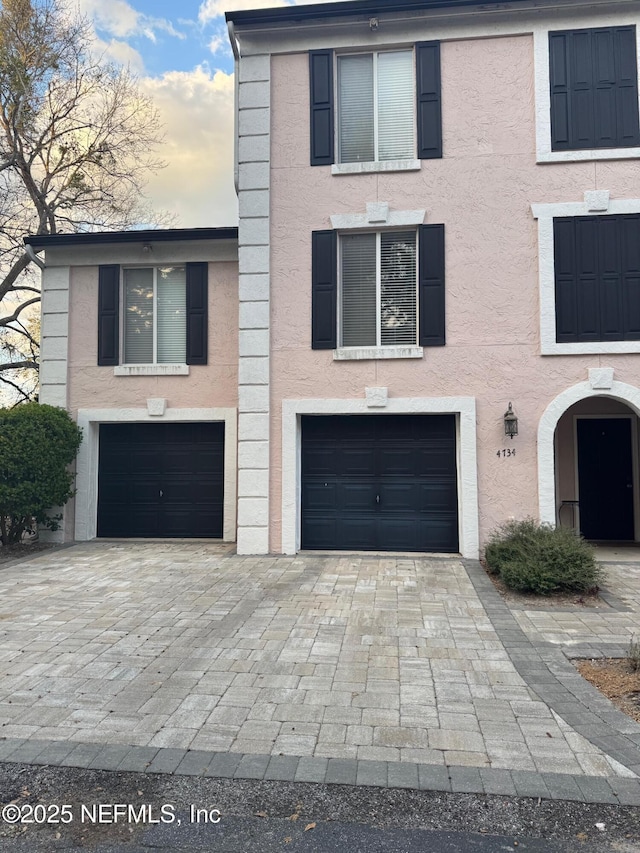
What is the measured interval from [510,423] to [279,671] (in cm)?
572

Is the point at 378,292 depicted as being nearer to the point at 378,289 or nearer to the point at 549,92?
the point at 378,289

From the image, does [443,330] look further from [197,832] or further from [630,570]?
[197,832]

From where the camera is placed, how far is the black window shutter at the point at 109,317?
10875mm

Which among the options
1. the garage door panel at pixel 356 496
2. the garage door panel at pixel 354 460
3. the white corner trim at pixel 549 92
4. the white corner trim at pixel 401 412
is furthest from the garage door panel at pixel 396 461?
the white corner trim at pixel 549 92

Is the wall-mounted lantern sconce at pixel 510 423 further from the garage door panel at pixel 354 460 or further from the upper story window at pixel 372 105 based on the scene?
the upper story window at pixel 372 105

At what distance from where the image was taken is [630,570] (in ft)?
26.8

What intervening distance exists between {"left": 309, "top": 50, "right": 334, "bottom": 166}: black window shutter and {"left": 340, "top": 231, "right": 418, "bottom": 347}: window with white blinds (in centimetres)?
153

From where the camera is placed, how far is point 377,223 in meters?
Answer: 9.31

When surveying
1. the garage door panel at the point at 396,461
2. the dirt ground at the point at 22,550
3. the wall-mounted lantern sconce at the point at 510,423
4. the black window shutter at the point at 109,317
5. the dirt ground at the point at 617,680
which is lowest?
the dirt ground at the point at 617,680

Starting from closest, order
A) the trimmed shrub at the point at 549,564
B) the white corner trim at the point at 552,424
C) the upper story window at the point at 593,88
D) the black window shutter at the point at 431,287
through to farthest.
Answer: the trimmed shrub at the point at 549,564
the white corner trim at the point at 552,424
the upper story window at the point at 593,88
the black window shutter at the point at 431,287

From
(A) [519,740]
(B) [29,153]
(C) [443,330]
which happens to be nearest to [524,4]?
(C) [443,330]

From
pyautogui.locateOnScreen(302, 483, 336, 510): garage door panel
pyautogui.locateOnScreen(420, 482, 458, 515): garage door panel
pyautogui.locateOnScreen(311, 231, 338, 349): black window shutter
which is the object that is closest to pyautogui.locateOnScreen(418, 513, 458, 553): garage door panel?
pyautogui.locateOnScreen(420, 482, 458, 515): garage door panel

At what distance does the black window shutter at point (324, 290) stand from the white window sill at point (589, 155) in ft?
11.8

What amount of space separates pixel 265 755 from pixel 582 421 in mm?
9365
